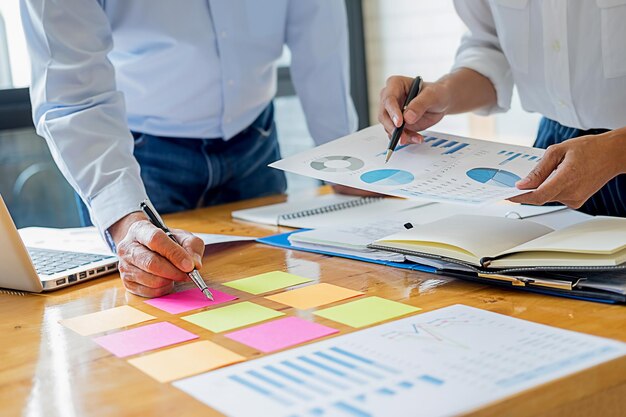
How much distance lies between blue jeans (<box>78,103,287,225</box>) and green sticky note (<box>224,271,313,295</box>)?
2.46 ft

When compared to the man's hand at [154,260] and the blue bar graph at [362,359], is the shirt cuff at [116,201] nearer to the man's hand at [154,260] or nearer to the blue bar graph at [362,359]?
the man's hand at [154,260]

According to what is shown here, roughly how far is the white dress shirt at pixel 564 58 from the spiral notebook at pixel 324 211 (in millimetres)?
321

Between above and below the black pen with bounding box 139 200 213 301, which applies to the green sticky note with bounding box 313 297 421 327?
below

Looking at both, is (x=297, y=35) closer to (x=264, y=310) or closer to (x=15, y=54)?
(x=264, y=310)

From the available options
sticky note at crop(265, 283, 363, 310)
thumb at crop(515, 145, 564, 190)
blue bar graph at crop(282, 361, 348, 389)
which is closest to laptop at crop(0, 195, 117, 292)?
sticky note at crop(265, 283, 363, 310)

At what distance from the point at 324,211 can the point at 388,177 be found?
42cm

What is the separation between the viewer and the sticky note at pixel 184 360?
89 centimetres

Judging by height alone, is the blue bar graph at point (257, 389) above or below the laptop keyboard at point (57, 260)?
Answer: above

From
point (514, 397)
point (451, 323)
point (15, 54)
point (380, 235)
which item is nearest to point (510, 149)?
point (380, 235)

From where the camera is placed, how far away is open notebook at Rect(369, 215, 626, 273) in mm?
1079

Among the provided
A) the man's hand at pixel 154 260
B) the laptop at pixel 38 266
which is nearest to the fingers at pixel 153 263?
the man's hand at pixel 154 260

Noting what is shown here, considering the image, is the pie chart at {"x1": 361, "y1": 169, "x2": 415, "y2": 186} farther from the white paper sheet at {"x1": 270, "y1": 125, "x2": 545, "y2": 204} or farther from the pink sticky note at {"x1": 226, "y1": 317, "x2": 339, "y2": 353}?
the pink sticky note at {"x1": 226, "y1": 317, "x2": 339, "y2": 353}

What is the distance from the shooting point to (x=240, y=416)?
29.9 inches

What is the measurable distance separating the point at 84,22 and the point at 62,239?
16.6 inches
